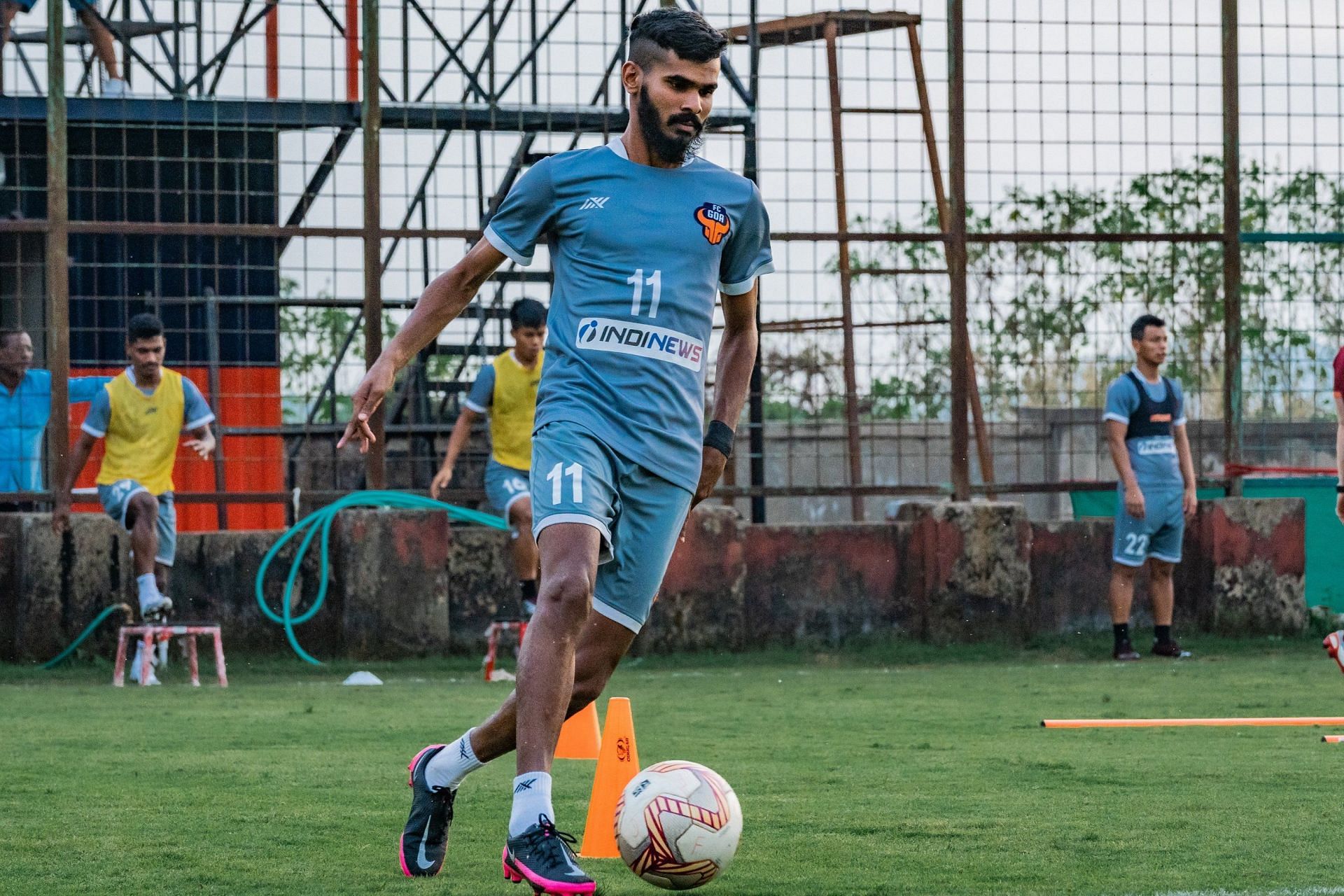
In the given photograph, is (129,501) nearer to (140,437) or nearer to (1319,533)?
(140,437)

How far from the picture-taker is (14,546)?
11961 mm

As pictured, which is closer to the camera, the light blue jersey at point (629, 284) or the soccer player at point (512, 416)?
the light blue jersey at point (629, 284)

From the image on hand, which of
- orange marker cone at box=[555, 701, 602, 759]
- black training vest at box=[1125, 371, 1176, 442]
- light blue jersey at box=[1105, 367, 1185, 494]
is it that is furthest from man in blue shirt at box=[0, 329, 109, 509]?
black training vest at box=[1125, 371, 1176, 442]

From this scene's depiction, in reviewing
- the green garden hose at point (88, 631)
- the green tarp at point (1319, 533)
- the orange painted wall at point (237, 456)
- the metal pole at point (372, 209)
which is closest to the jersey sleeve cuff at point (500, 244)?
the green garden hose at point (88, 631)

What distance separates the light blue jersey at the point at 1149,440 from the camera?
41.3 ft

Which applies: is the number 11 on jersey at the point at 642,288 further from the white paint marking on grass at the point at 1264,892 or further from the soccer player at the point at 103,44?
the soccer player at the point at 103,44

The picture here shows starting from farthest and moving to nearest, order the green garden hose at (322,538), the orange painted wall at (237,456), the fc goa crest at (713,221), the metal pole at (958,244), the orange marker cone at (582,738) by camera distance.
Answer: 1. the orange painted wall at (237,456)
2. the metal pole at (958,244)
3. the green garden hose at (322,538)
4. the orange marker cone at (582,738)
5. the fc goa crest at (713,221)

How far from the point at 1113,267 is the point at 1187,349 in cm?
92

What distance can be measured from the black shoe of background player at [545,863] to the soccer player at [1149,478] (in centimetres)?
879

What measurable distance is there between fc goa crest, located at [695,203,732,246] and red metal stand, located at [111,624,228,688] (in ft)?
22.1

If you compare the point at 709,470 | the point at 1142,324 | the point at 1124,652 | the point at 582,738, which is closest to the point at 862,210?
the point at 1142,324

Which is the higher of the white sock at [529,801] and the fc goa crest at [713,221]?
the fc goa crest at [713,221]

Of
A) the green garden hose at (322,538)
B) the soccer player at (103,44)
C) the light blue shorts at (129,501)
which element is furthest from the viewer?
the soccer player at (103,44)

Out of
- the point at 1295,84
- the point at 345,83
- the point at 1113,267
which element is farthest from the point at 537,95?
the point at 1295,84
